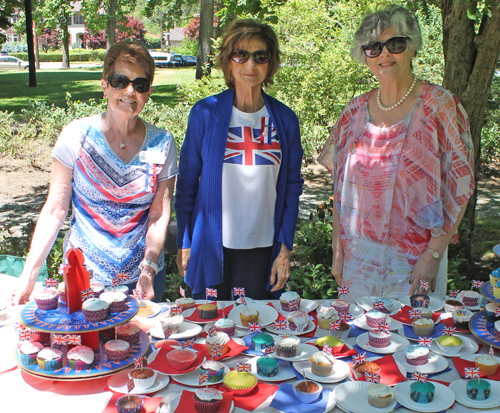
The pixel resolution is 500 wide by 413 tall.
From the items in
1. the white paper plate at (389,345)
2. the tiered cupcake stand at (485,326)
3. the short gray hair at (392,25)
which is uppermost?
the short gray hair at (392,25)

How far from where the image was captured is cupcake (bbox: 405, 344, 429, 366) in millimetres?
1939

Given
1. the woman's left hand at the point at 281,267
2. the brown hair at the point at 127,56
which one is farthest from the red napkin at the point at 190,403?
the brown hair at the point at 127,56

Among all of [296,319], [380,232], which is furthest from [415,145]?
[296,319]

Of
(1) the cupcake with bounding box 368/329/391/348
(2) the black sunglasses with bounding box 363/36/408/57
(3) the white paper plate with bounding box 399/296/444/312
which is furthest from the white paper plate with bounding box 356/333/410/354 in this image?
(2) the black sunglasses with bounding box 363/36/408/57

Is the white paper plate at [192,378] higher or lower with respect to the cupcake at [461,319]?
lower

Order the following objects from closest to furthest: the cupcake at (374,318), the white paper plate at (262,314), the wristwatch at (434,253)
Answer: the cupcake at (374,318) → the white paper plate at (262,314) → the wristwatch at (434,253)

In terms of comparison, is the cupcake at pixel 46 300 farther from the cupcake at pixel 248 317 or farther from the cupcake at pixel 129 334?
the cupcake at pixel 248 317

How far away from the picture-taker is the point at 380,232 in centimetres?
257

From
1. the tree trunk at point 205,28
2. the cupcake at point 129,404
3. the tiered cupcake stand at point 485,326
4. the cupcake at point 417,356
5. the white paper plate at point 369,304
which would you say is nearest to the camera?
the cupcake at point 129,404

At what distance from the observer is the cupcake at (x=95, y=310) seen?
5.82 ft

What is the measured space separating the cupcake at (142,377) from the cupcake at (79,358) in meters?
0.15

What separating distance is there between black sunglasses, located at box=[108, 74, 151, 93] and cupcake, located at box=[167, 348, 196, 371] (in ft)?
3.99

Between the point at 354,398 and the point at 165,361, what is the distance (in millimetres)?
700

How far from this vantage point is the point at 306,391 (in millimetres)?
1730
